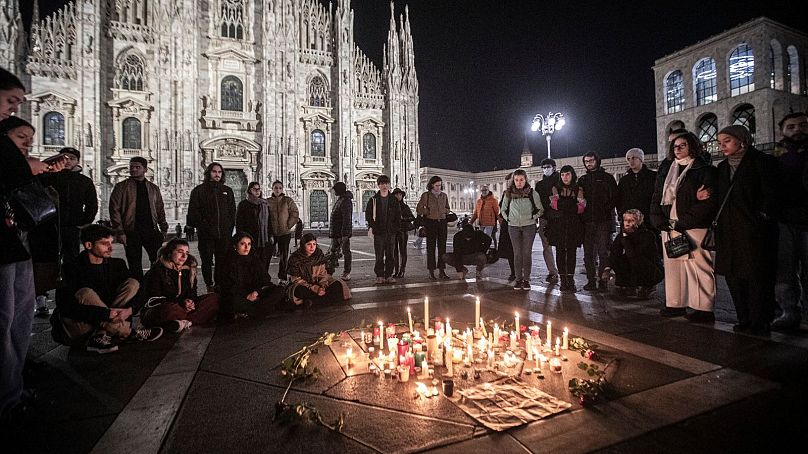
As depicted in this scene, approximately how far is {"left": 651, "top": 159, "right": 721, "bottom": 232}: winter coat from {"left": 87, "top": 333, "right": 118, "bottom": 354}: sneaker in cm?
654

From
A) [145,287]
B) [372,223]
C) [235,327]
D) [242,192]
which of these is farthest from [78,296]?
[242,192]

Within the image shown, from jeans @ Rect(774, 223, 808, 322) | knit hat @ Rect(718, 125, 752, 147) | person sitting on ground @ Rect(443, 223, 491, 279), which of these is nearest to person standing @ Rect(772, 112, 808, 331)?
jeans @ Rect(774, 223, 808, 322)

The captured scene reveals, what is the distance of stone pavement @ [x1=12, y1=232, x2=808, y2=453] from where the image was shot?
Result: 2088mm

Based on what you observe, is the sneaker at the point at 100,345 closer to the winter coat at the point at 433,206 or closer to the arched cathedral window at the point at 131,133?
the winter coat at the point at 433,206

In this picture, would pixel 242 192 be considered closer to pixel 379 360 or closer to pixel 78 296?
pixel 78 296

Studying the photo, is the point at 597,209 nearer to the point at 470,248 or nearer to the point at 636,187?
the point at 636,187

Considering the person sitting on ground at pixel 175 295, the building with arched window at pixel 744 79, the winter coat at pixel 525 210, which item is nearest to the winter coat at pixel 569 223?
the winter coat at pixel 525 210

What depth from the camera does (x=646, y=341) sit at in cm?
376

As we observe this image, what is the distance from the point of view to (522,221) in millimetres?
6633

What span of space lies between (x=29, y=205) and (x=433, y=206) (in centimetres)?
648

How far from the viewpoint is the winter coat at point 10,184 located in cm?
228

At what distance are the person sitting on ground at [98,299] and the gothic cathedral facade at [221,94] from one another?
982 inches

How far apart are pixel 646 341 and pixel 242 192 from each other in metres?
29.4

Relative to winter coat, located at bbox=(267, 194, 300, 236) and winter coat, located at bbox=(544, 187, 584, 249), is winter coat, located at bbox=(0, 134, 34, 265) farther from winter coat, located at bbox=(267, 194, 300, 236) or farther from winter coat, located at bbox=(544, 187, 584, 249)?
winter coat, located at bbox=(544, 187, 584, 249)
